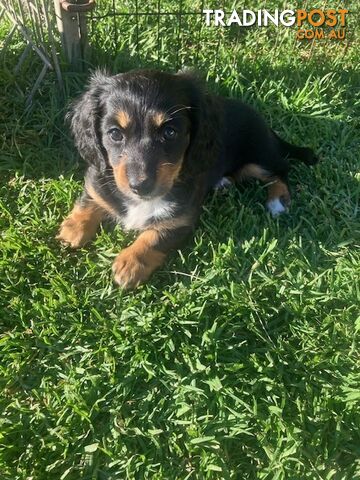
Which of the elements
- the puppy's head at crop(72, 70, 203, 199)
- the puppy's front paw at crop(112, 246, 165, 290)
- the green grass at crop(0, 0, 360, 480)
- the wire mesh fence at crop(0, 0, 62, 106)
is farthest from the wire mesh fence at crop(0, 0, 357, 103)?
the puppy's front paw at crop(112, 246, 165, 290)

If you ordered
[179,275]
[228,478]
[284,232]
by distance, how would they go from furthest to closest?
[284,232], [179,275], [228,478]

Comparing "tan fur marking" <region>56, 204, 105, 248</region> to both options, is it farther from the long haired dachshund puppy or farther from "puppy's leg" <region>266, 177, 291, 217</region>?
"puppy's leg" <region>266, 177, 291, 217</region>

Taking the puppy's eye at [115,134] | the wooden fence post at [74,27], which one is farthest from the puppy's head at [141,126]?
the wooden fence post at [74,27]

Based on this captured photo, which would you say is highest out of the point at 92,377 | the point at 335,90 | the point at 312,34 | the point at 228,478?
the point at 312,34

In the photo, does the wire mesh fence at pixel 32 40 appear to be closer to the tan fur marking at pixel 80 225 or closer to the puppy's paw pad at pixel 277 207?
the tan fur marking at pixel 80 225

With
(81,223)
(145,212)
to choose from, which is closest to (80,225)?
(81,223)

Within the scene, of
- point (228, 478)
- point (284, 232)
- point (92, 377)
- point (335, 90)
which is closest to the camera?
point (228, 478)

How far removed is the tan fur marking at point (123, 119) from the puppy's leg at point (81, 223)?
55cm

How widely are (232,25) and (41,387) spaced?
283cm

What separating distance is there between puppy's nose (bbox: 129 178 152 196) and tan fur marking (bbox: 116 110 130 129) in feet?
0.84

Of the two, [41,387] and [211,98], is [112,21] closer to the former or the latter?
[211,98]

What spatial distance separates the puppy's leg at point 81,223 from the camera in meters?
2.37

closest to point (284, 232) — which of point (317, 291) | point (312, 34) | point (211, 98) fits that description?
point (317, 291)

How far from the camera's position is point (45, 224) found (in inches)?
97.7
